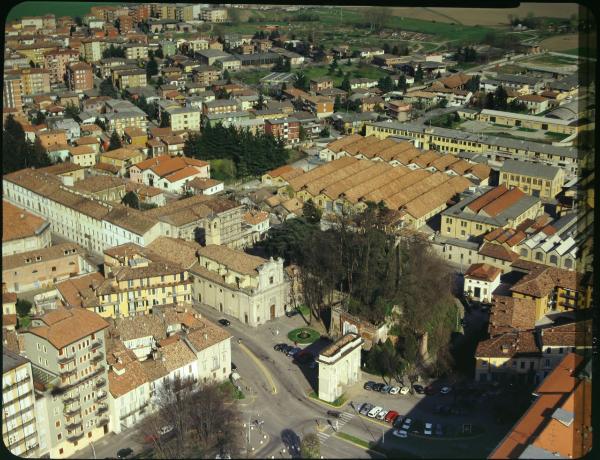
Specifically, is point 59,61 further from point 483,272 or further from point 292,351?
point 483,272

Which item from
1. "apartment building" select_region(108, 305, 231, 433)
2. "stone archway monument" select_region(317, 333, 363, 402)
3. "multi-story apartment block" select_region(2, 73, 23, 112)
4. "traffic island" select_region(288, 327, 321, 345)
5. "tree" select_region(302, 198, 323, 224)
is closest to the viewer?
"apartment building" select_region(108, 305, 231, 433)

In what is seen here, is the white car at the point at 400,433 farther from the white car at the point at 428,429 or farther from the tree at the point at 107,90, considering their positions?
the tree at the point at 107,90

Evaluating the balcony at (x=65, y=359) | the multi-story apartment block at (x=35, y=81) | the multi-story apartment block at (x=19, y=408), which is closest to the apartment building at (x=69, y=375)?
the balcony at (x=65, y=359)

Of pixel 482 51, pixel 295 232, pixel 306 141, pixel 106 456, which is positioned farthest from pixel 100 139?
pixel 106 456

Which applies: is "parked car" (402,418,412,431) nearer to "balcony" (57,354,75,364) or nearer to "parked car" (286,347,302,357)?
"parked car" (286,347,302,357)

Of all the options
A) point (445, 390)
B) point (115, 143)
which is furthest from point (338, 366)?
point (115, 143)

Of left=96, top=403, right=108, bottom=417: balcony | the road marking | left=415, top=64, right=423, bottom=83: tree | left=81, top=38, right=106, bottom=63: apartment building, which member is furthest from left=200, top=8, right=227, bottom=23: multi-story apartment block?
left=96, top=403, right=108, bottom=417: balcony
